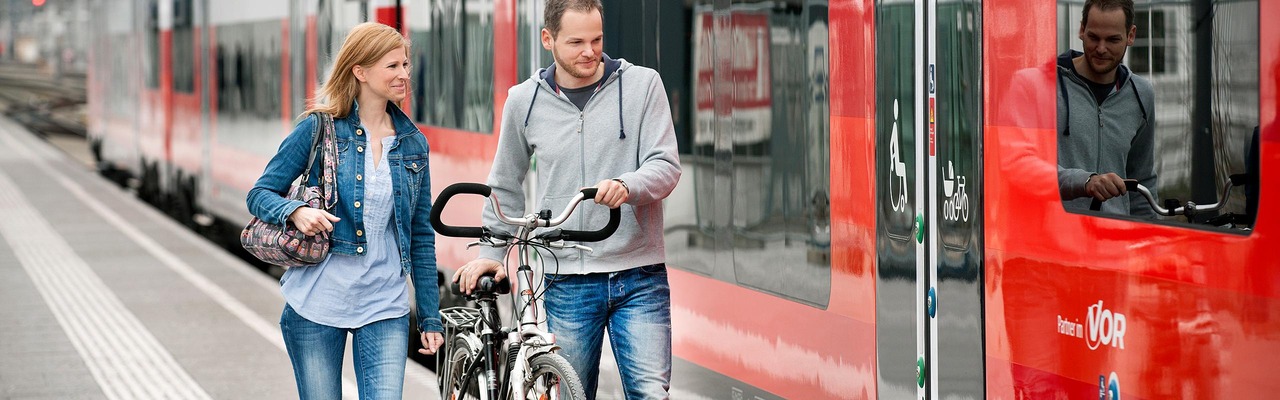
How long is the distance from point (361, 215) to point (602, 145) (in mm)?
658

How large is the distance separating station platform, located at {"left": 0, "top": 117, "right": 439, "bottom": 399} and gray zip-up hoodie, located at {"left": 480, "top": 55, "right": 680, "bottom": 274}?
3.07m

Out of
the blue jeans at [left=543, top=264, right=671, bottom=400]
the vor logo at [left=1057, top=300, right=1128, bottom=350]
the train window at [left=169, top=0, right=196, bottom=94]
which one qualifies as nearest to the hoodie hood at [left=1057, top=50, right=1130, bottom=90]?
the vor logo at [left=1057, top=300, right=1128, bottom=350]

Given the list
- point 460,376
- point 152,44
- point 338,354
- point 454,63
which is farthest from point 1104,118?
point 152,44

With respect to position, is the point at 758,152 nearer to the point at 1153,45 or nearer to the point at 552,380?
the point at 552,380

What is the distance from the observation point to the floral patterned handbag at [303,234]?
160 inches

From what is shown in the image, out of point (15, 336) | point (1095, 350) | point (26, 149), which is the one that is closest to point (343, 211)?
point (1095, 350)

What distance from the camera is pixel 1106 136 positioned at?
3.44 m

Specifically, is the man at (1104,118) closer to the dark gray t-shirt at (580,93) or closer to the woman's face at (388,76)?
the dark gray t-shirt at (580,93)

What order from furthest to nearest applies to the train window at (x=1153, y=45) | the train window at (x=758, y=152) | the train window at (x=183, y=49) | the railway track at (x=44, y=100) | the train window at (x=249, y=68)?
1. the railway track at (x=44, y=100)
2. the train window at (x=183, y=49)
3. the train window at (x=249, y=68)
4. the train window at (x=758, y=152)
5. the train window at (x=1153, y=45)

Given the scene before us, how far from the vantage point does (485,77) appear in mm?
7773

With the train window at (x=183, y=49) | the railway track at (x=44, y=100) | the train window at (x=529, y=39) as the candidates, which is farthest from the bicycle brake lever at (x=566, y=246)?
the railway track at (x=44, y=100)

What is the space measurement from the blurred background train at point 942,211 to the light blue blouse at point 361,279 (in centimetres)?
125

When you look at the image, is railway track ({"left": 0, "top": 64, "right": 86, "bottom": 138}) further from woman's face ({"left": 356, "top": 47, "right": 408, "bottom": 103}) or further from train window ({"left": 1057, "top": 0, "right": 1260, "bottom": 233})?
train window ({"left": 1057, "top": 0, "right": 1260, "bottom": 233})

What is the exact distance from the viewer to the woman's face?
4.12 m
